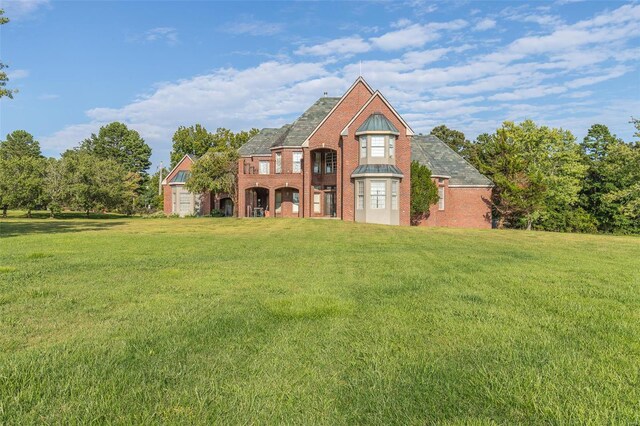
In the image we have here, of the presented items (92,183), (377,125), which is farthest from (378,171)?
(92,183)

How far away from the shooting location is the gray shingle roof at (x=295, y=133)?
35.4 meters

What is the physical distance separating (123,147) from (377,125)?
6655 cm

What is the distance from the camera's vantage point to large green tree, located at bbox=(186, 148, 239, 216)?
1437 inches

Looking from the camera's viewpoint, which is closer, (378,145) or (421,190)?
(378,145)

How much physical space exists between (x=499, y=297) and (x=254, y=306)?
12.2ft

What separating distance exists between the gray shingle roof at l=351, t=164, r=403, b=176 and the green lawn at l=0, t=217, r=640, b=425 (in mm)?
20518

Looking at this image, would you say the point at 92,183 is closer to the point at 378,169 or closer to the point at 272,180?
the point at 272,180

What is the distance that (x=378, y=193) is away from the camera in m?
29.2

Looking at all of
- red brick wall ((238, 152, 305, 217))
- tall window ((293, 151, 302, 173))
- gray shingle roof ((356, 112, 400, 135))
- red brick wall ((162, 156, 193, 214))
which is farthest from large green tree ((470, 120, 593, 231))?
red brick wall ((162, 156, 193, 214))

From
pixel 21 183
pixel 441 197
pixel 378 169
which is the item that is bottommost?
pixel 441 197

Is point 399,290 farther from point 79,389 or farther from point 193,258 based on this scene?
point 193,258

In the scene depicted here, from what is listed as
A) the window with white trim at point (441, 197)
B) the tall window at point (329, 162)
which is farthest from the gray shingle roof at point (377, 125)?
the window with white trim at point (441, 197)

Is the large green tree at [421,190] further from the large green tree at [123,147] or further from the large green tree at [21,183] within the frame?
the large green tree at [123,147]

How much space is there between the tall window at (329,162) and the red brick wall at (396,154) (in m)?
4.29
